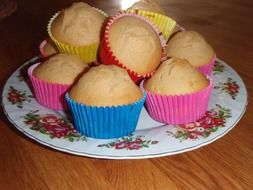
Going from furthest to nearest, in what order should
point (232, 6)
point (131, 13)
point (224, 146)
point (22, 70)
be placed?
point (232, 6)
point (22, 70)
point (131, 13)
point (224, 146)

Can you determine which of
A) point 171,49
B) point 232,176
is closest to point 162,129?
point 232,176

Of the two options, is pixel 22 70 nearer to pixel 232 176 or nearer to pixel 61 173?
pixel 61 173

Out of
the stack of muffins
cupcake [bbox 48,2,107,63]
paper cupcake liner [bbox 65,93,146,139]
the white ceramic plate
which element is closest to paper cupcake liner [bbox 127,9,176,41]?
the stack of muffins

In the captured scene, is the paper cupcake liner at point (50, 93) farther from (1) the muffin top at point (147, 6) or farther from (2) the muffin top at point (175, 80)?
(1) the muffin top at point (147, 6)

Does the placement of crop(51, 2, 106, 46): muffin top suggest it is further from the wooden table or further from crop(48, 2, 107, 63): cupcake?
the wooden table

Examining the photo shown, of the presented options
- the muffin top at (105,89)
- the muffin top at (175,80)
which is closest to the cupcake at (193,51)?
the muffin top at (175,80)

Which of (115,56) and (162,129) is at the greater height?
(115,56)
